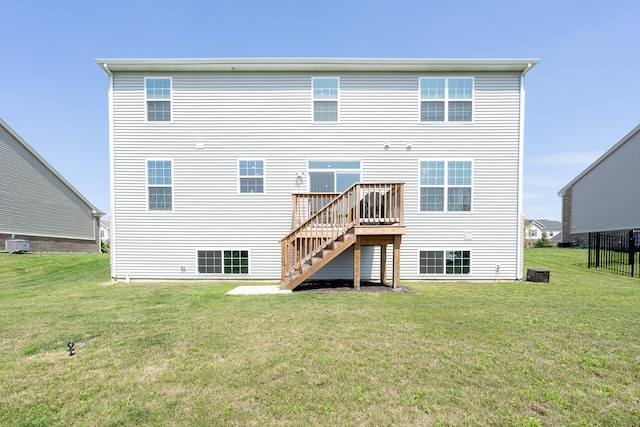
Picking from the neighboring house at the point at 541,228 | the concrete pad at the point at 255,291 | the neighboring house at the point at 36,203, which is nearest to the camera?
the concrete pad at the point at 255,291

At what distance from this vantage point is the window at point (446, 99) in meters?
8.91

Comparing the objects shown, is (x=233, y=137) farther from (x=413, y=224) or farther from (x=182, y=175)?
(x=413, y=224)

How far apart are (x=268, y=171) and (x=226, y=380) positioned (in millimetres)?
6943

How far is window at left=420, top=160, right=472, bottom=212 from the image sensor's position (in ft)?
29.4

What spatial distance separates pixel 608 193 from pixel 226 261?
87.5 ft

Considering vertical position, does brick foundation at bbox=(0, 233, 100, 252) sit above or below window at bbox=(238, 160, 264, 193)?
below

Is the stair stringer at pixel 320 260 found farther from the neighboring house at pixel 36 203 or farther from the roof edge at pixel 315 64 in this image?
the neighboring house at pixel 36 203

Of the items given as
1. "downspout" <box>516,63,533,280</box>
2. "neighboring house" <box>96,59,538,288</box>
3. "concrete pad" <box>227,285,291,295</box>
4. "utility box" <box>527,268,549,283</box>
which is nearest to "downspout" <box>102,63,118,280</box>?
"neighboring house" <box>96,59,538,288</box>

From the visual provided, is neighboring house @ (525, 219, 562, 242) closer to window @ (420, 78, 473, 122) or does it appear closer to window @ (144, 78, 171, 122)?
window @ (420, 78, 473, 122)

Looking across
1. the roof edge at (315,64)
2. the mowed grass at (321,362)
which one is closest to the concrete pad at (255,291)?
the mowed grass at (321,362)

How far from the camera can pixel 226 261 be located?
903cm

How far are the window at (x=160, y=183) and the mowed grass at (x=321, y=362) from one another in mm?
3746

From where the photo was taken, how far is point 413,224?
8.93 meters

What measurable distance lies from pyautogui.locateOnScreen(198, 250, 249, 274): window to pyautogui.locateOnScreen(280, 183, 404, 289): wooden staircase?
2300 mm
